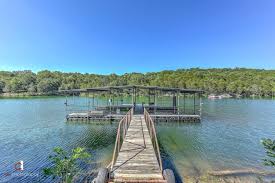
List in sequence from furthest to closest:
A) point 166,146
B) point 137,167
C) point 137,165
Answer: point 166,146
point 137,165
point 137,167

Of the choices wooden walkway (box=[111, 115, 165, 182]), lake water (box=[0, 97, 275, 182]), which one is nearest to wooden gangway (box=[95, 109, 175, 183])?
wooden walkway (box=[111, 115, 165, 182])

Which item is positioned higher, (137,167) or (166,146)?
(137,167)

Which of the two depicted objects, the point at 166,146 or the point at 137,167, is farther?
the point at 166,146

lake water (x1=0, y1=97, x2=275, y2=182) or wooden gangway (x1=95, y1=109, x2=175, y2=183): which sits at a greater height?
wooden gangway (x1=95, y1=109, x2=175, y2=183)

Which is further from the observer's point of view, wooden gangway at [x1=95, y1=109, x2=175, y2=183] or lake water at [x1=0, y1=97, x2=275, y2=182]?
lake water at [x1=0, y1=97, x2=275, y2=182]

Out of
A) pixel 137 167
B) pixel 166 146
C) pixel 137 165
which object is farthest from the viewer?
pixel 166 146

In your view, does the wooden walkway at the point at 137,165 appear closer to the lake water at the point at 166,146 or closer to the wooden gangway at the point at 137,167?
the wooden gangway at the point at 137,167

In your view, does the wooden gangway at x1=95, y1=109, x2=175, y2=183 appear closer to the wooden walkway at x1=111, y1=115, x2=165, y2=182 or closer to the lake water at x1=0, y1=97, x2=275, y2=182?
the wooden walkway at x1=111, y1=115, x2=165, y2=182

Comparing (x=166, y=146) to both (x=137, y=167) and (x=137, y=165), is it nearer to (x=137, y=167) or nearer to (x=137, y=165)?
(x=137, y=165)

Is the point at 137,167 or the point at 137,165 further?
the point at 137,165

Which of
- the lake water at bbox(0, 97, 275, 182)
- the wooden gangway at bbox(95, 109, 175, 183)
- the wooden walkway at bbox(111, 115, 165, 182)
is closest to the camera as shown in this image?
the wooden gangway at bbox(95, 109, 175, 183)

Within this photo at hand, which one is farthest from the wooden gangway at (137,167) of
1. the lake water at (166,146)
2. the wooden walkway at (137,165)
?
the lake water at (166,146)

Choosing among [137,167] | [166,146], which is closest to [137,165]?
[137,167]

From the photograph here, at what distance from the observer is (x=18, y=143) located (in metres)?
15.0
